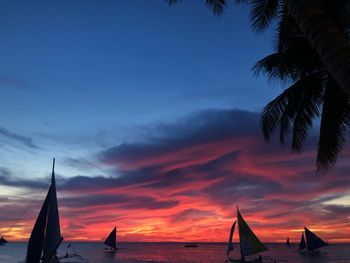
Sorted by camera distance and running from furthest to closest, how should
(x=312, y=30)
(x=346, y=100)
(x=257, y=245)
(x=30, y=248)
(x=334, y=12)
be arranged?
(x=257, y=245), (x=30, y=248), (x=346, y=100), (x=334, y=12), (x=312, y=30)

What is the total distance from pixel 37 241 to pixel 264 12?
30902mm

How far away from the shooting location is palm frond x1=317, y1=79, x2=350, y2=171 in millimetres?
17672

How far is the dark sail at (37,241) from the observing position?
127 feet

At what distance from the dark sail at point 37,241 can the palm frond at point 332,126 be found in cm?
2883

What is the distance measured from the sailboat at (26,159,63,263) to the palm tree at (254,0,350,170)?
89.7 ft

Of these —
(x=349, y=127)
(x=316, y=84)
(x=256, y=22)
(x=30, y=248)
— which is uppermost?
(x=256, y=22)

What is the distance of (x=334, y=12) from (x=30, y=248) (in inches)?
1288

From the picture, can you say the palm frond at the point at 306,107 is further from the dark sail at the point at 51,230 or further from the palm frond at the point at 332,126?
the dark sail at the point at 51,230

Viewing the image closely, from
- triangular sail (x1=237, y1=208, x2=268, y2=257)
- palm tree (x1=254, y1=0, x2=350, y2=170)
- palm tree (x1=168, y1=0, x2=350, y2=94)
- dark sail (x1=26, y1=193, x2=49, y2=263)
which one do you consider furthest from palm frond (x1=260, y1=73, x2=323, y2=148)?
triangular sail (x1=237, y1=208, x2=268, y2=257)

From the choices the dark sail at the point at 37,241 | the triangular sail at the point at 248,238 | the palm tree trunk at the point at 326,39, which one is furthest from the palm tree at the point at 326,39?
the triangular sail at the point at 248,238

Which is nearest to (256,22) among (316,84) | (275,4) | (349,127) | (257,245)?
(275,4)

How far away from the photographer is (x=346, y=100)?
17.8m

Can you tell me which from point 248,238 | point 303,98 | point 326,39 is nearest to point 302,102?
point 303,98

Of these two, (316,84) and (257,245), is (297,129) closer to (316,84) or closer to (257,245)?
(316,84)
